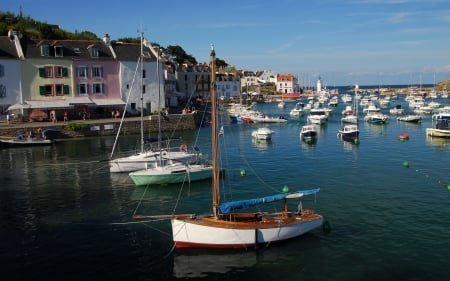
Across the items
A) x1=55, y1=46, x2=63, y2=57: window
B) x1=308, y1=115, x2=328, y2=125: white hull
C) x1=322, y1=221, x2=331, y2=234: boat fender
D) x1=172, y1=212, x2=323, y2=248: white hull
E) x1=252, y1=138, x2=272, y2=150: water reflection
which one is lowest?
x1=322, y1=221, x2=331, y2=234: boat fender

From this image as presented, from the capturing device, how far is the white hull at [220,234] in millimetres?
24094

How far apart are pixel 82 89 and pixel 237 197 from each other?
1995 inches

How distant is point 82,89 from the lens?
78438 millimetres

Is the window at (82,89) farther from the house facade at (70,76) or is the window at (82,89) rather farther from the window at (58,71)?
the window at (58,71)

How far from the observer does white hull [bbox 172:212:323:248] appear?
2409 cm

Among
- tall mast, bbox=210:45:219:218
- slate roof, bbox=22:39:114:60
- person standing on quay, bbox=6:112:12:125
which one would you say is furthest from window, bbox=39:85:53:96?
tall mast, bbox=210:45:219:218

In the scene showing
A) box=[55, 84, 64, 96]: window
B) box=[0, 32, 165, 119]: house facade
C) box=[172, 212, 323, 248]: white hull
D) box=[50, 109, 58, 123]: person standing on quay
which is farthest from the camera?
box=[55, 84, 64, 96]: window

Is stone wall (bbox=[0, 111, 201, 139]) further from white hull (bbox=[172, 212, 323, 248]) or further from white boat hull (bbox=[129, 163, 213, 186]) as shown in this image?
white hull (bbox=[172, 212, 323, 248])

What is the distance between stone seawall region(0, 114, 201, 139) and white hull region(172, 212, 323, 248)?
49.3m

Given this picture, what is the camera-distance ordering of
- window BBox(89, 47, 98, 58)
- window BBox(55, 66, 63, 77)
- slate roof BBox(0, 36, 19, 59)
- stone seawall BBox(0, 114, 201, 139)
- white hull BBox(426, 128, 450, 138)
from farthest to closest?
window BBox(89, 47, 98, 58), window BBox(55, 66, 63, 77), slate roof BBox(0, 36, 19, 59), white hull BBox(426, 128, 450, 138), stone seawall BBox(0, 114, 201, 139)

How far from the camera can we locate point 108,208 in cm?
3359

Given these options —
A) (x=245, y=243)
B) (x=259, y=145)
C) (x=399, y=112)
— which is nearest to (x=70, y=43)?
(x=259, y=145)

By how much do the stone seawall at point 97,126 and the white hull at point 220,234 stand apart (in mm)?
49262

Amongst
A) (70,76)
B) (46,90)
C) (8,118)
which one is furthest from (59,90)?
(8,118)
